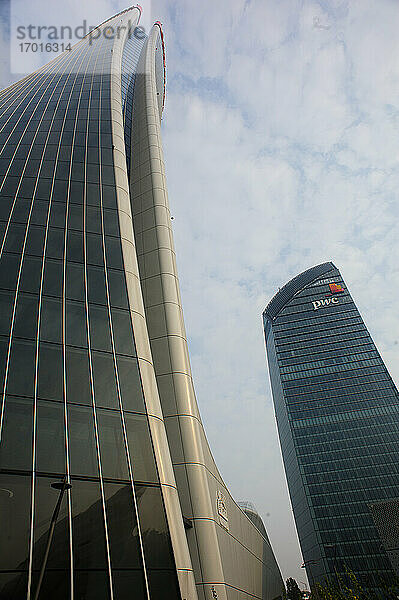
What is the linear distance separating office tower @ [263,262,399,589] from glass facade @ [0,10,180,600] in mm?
117518

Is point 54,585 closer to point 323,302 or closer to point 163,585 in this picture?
point 163,585

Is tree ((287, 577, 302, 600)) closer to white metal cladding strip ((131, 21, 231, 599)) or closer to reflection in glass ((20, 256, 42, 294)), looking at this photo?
white metal cladding strip ((131, 21, 231, 599))

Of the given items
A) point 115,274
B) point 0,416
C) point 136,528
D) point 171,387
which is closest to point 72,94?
point 115,274

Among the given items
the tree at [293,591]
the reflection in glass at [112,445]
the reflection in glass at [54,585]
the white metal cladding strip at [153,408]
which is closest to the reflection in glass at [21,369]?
the reflection in glass at [112,445]

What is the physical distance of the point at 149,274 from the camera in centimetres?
2412

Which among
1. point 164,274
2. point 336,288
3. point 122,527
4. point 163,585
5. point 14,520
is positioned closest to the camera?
point 14,520

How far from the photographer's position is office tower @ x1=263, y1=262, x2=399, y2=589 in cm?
11669

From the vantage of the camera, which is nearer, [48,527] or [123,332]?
[48,527]

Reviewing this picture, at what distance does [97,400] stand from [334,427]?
5461 inches

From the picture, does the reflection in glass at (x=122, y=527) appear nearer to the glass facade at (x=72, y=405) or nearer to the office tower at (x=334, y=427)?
the glass facade at (x=72, y=405)

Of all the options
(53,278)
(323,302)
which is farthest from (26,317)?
(323,302)

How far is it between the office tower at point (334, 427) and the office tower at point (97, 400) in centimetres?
10938

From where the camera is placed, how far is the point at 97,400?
14.2 meters

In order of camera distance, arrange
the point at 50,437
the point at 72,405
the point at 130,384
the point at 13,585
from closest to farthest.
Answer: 1. the point at 13,585
2. the point at 50,437
3. the point at 72,405
4. the point at 130,384
